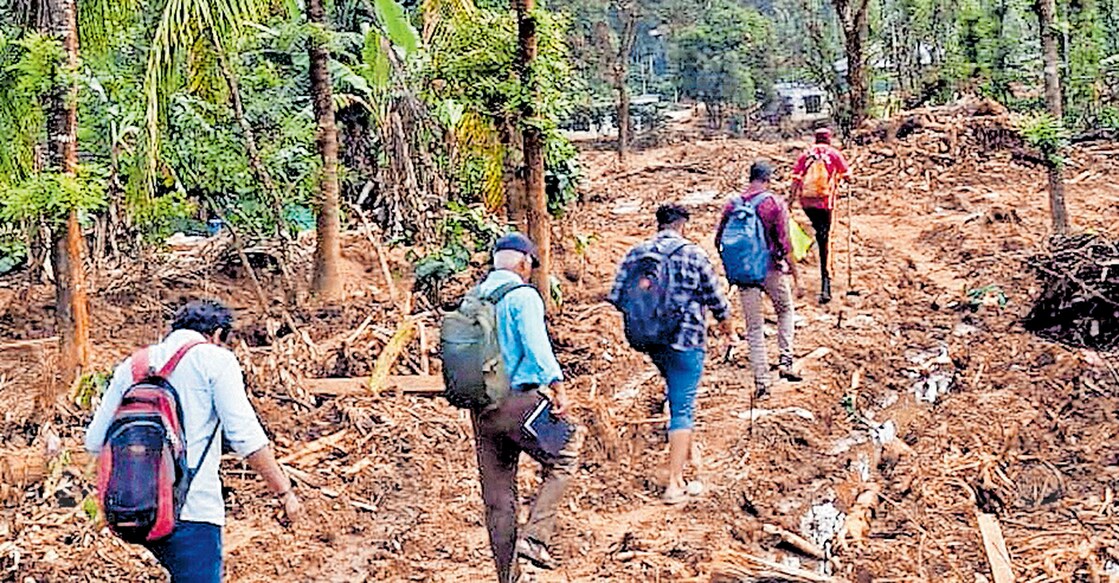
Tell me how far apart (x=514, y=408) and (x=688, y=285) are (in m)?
1.57

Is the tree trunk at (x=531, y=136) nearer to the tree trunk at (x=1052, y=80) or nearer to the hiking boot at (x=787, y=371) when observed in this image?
the hiking boot at (x=787, y=371)

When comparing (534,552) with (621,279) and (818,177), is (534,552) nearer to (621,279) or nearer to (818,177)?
(621,279)

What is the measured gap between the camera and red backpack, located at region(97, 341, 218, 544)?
4.41 metres

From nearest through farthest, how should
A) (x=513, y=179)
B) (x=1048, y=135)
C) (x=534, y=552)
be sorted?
(x=534, y=552) < (x=513, y=179) < (x=1048, y=135)

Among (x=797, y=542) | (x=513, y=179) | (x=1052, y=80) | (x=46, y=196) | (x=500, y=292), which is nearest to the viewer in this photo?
(x=500, y=292)

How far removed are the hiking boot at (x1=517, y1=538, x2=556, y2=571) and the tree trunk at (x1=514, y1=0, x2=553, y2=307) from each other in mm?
3931

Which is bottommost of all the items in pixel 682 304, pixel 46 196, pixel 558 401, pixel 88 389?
pixel 88 389

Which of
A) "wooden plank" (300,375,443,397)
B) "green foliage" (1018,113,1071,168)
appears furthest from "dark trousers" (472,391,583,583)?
"green foliage" (1018,113,1071,168)

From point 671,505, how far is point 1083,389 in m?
3.52

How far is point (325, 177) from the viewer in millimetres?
12164

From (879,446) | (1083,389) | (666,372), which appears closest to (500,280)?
(666,372)

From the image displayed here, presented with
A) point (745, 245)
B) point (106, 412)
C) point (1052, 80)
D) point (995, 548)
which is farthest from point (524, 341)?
point (1052, 80)

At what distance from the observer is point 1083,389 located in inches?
→ 339

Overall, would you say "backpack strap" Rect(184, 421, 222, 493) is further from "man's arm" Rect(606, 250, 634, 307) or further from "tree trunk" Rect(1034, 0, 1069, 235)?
"tree trunk" Rect(1034, 0, 1069, 235)
